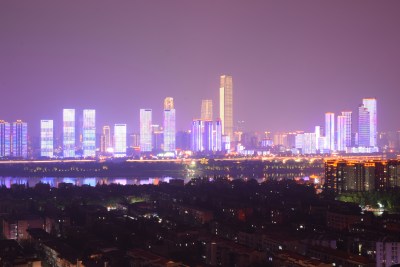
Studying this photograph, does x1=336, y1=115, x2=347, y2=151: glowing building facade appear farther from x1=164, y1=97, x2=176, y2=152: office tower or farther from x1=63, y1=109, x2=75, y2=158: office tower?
x1=63, y1=109, x2=75, y2=158: office tower

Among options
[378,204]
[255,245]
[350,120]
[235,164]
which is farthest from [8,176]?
[350,120]

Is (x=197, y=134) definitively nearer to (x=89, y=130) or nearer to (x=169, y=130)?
(x=169, y=130)

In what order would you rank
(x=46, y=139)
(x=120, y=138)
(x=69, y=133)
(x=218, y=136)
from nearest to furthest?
(x=46, y=139)
(x=69, y=133)
(x=120, y=138)
(x=218, y=136)

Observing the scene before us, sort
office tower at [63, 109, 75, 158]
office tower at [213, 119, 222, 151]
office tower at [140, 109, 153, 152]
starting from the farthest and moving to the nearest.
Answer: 1. office tower at [140, 109, 153, 152]
2. office tower at [213, 119, 222, 151]
3. office tower at [63, 109, 75, 158]

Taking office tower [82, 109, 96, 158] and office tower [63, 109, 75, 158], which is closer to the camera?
office tower [63, 109, 75, 158]

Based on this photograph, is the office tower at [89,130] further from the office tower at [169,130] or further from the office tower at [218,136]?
the office tower at [218,136]

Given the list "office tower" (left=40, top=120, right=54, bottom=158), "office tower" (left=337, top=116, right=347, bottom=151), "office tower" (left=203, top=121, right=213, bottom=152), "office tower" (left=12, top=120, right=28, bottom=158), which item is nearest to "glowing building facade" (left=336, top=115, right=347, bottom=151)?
"office tower" (left=337, top=116, right=347, bottom=151)

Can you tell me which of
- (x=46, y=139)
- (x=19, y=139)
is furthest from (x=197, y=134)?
(x=19, y=139)
